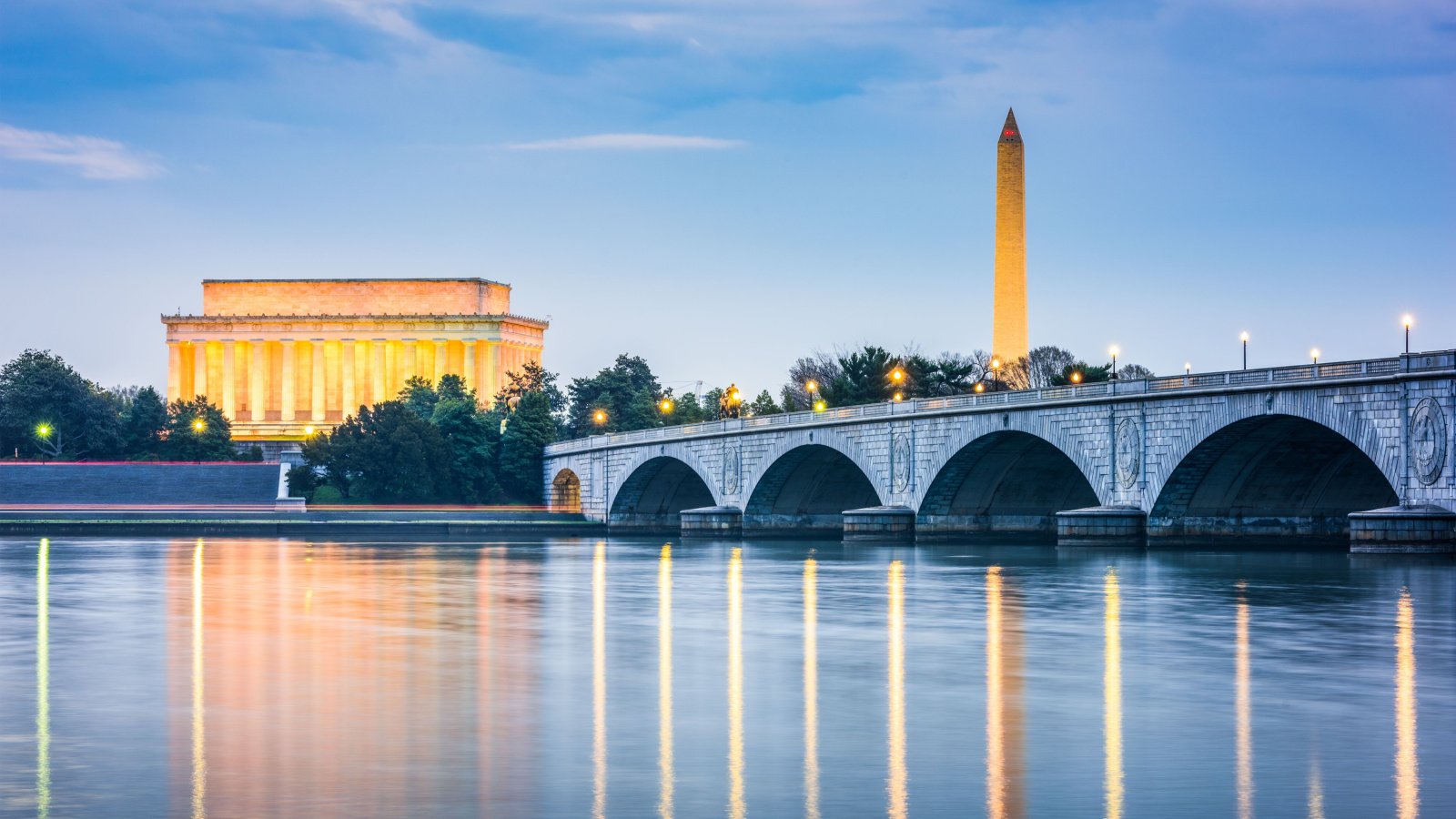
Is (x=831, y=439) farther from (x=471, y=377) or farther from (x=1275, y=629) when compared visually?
(x=471, y=377)

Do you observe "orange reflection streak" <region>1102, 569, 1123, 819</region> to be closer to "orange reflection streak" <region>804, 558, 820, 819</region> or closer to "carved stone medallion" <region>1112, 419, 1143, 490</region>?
"orange reflection streak" <region>804, 558, 820, 819</region>

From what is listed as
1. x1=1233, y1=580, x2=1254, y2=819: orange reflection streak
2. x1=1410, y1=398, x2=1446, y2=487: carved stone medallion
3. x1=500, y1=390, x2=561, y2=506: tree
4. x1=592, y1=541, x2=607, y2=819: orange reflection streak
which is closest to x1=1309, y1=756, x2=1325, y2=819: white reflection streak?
x1=1233, y1=580, x2=1254, y2=819: orange reflection streak

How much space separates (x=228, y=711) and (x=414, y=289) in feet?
539

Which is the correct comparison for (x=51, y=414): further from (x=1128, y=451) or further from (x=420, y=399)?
(x=1128, y=451)

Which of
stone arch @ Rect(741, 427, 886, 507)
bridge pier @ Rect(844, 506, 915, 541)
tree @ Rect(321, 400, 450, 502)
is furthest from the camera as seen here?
tree @ Rect(321, 400, 450, 502)

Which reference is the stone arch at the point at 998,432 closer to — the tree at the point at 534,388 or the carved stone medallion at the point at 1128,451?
the carved stone medallion at the point at 1128,451

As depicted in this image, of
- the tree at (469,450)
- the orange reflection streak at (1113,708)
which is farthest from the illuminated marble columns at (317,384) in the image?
the orange reflection streak at (1113,708)

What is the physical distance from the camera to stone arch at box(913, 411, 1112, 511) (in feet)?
229

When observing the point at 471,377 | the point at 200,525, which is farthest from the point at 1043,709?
the point at 471,377

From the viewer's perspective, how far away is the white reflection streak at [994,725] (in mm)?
14703

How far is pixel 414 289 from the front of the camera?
182m

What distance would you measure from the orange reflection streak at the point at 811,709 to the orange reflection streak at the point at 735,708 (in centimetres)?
55

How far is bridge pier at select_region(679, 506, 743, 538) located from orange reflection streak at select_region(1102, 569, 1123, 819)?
59695 mm

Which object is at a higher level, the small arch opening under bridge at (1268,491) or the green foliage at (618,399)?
the green foliage at (618,399)
